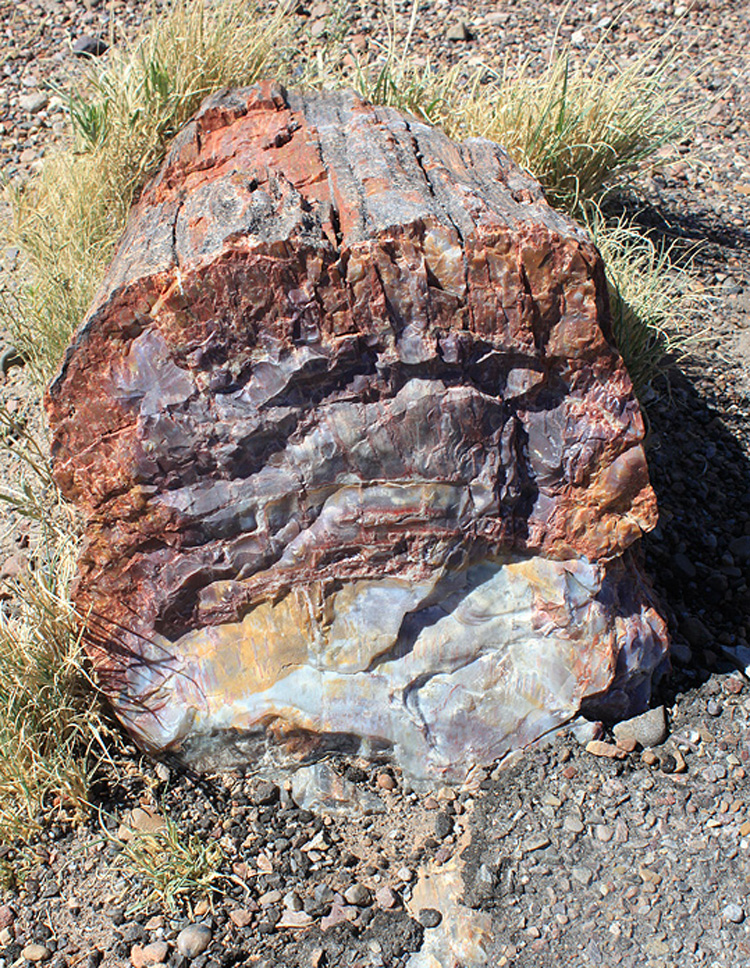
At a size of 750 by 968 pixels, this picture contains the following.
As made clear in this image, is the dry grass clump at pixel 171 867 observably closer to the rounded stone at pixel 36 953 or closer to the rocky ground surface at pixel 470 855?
the rocky ground surface at pixel 470 855

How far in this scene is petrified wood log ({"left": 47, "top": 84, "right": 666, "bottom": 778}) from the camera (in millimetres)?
2084

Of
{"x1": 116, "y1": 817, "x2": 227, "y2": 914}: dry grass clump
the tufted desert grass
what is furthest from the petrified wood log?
the tufted desert grass

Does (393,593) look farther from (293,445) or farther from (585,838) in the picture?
(585,838)

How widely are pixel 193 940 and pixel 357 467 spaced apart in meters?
1.09

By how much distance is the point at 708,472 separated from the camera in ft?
10.8

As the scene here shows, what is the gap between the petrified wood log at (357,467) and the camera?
6.84ft

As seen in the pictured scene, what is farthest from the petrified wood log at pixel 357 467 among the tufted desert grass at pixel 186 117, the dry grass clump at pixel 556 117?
the dry grass clump at pixel 556 117

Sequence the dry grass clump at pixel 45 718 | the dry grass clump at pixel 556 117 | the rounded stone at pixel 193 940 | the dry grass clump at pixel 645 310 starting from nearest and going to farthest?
the rounded stone at pixel 193 940
the dry grass clump at pixel 45 718
the dry grass clump at pixel 645 310
the dry grass clump at pixel 556 117

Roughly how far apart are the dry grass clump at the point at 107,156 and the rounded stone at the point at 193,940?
2.04 meters

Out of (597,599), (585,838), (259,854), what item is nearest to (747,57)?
(597,599)

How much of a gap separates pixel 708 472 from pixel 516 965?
6.22 ft

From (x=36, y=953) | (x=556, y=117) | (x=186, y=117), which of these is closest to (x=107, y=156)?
(x=186, y=117)

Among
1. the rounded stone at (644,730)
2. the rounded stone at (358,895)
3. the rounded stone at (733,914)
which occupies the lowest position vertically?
the rounded stone at (733,914)

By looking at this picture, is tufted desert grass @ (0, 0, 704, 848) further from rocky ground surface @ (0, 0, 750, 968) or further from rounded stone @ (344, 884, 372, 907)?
rounded stone @ (344, 884, 372, 907)
